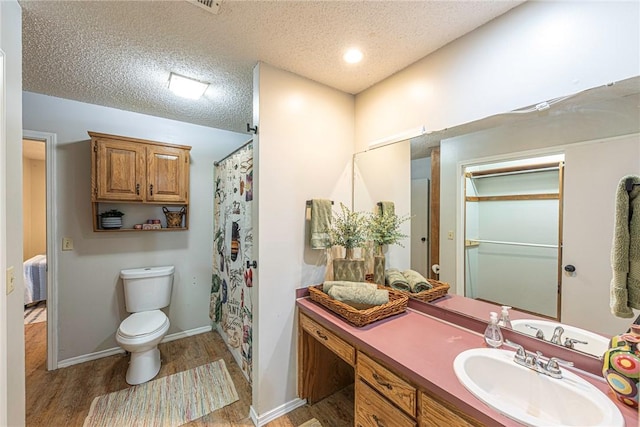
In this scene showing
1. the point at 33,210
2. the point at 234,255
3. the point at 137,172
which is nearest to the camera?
the point at 234,255

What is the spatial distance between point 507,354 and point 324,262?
1.18m

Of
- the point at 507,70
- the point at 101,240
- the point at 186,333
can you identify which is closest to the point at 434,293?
the point at 507,70

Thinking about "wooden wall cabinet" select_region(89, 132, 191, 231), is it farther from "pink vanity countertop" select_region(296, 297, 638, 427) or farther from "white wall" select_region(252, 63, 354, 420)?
"pink vanity countertop" select_region(296, 297, 638, 427)

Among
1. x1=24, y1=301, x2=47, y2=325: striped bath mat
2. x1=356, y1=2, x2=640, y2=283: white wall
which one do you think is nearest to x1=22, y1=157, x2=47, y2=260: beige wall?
x1=24, y1=301, x2=47, y2=325: striped bath mat

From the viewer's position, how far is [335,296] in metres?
1.53

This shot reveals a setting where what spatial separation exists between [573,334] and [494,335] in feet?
0.95

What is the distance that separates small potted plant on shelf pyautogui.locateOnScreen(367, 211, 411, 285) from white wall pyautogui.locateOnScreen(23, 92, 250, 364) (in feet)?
6.63

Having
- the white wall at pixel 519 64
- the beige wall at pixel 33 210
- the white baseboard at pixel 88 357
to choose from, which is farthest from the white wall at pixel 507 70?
the beige wall at pixel 33 210

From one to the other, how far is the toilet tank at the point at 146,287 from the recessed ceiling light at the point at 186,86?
5.49 ft

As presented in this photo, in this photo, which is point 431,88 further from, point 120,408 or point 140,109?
point 120,408

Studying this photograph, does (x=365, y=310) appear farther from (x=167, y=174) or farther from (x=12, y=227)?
(x=167, y=174)

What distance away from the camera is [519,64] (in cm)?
121

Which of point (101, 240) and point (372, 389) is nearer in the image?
point (372, 389)

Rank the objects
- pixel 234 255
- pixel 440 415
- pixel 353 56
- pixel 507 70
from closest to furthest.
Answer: pixel 440 415, pixel 507 70, pixel 353 56, pixel 234 255
